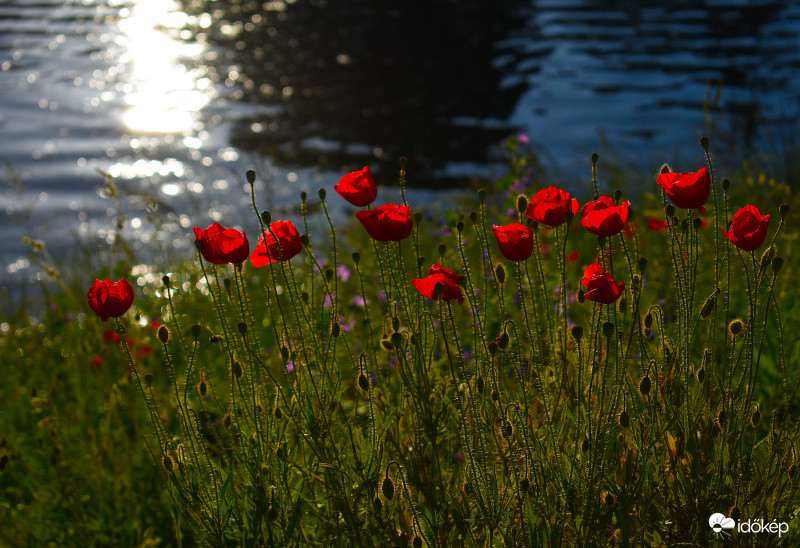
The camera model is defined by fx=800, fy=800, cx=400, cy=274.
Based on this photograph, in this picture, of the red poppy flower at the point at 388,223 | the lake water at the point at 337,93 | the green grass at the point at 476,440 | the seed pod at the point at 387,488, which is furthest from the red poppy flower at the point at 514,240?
the lake water at the point at 337,93

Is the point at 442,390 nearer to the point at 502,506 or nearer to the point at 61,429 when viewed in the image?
the point at 502,506

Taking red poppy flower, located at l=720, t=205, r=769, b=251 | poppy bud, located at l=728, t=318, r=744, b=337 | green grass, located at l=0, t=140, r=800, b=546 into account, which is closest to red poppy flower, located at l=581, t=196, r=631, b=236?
green grass, located at l=0, t=140, r=800, b=546

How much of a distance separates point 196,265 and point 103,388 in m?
1.08

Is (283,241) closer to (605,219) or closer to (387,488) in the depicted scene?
(387,488)

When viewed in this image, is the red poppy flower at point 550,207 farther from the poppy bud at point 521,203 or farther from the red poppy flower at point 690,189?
the red poppy flower at point 690,189

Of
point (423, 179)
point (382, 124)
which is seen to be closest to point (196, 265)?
point (423, 179)

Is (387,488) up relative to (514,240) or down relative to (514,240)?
down

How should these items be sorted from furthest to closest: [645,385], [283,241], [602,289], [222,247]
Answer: [283,241] < [222,247] < [645,385] < [602,289]

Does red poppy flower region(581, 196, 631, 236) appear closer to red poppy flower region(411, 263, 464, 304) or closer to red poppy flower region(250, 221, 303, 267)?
red poppy flower region(411, 263, 464, 304)

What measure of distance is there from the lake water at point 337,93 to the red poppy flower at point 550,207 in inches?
179

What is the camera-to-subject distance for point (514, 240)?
1794 millimetres

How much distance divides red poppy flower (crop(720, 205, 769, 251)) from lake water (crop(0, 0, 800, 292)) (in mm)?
4587

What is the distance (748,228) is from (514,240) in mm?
512

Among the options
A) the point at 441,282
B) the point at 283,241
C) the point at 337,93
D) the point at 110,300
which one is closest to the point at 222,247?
the point at 283,241
